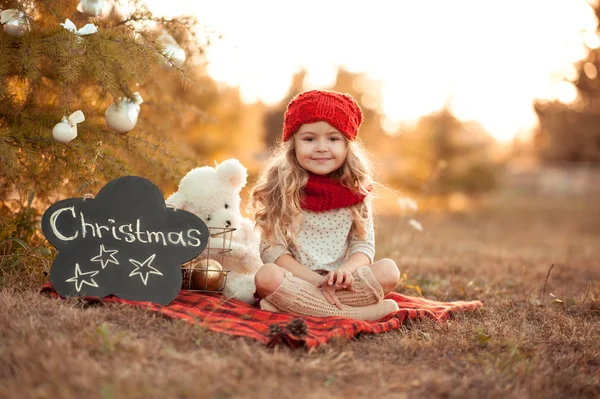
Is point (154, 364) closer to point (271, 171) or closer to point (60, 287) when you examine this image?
point (60, 287)

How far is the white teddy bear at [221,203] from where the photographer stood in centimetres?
308

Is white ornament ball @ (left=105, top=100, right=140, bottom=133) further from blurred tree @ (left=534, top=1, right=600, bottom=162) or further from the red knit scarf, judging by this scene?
blurred tree @ (left=534, top=1, right=600, bottom=162)

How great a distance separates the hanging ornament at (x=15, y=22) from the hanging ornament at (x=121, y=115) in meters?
0.61

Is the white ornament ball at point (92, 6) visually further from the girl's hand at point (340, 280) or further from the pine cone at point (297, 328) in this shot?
the pine cone at point (297, 328)

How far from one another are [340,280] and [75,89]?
6.82ft

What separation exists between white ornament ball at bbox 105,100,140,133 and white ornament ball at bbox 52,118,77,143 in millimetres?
326

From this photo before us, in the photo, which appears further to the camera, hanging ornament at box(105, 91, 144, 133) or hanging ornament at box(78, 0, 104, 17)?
hanging ornament at box(105, 91, 144, 133)

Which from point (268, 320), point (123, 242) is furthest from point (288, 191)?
point (123, 242)

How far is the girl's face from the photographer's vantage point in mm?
3070

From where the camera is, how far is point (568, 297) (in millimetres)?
3615

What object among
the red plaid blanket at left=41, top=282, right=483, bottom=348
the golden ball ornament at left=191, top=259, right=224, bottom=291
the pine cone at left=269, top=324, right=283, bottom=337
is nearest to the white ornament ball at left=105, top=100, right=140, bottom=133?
the golden ball ornament at left=191, top=259, right=224, bottom=291

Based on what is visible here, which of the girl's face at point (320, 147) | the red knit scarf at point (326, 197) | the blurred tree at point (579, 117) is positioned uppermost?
the blurred tree at point (579, 117)

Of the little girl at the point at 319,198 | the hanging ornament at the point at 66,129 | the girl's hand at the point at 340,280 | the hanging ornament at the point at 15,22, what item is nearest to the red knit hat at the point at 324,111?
the little girl at the point at 319,198

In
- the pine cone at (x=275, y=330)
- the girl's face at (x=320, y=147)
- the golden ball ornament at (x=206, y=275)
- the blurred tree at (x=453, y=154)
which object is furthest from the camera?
the blurred tree at (x=453, y=154)
